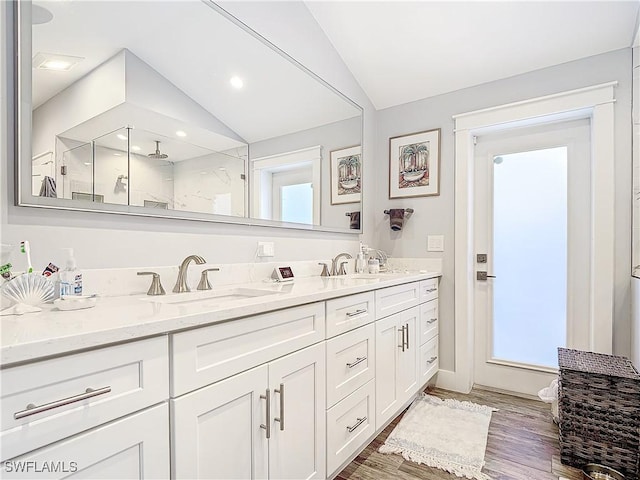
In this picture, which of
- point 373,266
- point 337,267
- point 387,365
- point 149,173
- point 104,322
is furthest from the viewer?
point 373,266

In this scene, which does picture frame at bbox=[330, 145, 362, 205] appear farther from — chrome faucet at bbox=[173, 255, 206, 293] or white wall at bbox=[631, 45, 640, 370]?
white wall at bbox=[631, 45, 640, 370]

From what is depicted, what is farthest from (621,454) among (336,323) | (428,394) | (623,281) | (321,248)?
(321,248)

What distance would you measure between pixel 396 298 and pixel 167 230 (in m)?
1.34

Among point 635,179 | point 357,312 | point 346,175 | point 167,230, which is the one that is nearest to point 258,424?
point 357,312

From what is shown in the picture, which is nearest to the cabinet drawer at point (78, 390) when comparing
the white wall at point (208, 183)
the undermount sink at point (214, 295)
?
the undermount sink at point (214, 295)

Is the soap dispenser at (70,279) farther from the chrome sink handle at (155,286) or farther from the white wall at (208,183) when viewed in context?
the white wall at (208,183)

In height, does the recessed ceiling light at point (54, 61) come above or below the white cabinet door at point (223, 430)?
above

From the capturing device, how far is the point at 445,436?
2049 millimetres

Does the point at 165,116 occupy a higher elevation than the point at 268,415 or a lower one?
higher

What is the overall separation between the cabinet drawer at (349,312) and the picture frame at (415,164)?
4.79 feet

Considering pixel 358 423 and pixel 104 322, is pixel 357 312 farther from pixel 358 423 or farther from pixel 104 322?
pixel 104 322

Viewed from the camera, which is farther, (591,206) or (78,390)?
(591,206)

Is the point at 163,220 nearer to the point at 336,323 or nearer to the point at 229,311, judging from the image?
the point at 229,311

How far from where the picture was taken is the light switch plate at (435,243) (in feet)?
9.36
